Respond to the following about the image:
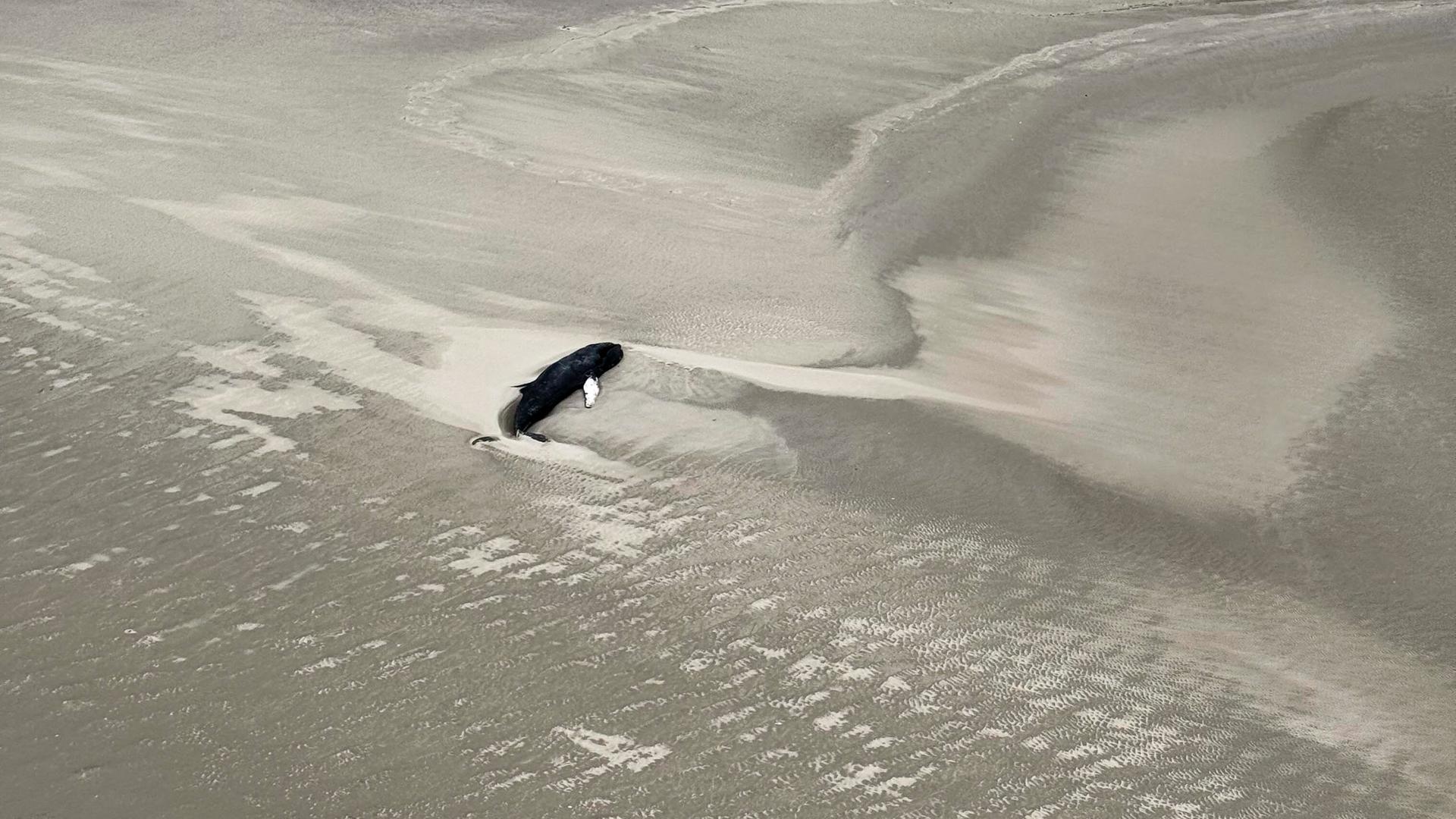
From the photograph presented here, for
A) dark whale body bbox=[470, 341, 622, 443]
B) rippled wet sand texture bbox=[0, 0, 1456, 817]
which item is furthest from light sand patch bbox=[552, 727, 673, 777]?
dark whale body bbox=[470, 341, 622, 443]

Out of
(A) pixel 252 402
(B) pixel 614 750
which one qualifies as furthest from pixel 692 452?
(A) pixel 252 402

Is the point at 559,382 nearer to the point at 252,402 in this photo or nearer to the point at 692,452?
the point at 692,452

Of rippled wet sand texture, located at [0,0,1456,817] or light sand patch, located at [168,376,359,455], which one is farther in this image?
light sand patch, located at [168,376,359,455]

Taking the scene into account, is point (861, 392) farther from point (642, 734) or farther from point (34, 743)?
point (34, 743)

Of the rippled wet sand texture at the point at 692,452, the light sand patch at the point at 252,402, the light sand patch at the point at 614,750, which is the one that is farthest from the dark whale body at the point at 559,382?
the light sand patch at the point at 614,750

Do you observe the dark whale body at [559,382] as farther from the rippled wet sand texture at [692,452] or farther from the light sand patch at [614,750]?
the light sand patch at [614,750]

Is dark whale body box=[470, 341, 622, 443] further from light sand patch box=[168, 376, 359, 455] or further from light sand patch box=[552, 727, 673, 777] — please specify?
light sand patch box=[552, 727, 673, 777]
